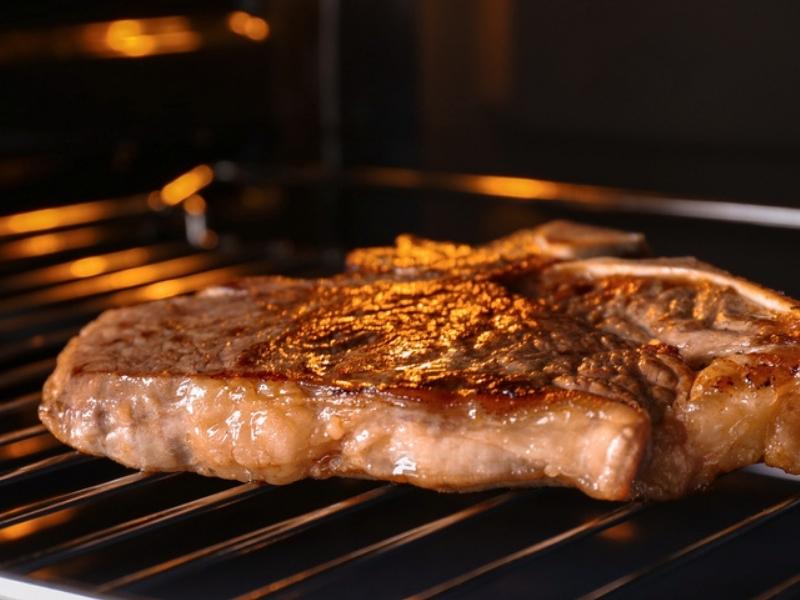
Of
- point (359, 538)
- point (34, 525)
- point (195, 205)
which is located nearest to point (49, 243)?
point (195, 205)

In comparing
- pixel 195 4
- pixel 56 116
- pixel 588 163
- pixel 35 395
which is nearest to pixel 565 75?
pixel 588 163

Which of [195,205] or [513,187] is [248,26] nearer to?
[195,205]

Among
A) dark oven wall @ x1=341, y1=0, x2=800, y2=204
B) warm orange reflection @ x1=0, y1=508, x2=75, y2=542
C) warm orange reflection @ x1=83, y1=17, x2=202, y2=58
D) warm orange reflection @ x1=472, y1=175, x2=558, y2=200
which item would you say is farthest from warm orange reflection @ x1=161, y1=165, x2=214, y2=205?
warm orange reflection @ x1=0, y1=508, x2=75, y2=542

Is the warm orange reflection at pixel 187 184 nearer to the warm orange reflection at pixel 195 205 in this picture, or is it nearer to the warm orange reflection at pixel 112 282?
the warm orange reflection at pixel 195 205

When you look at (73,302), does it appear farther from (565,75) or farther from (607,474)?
(607,474)

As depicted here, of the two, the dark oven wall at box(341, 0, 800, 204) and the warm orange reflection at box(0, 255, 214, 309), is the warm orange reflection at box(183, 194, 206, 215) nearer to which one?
the warm orange reflection at box(0, 255, 214, 309)

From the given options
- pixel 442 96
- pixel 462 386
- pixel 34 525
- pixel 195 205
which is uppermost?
pixel 442 96
